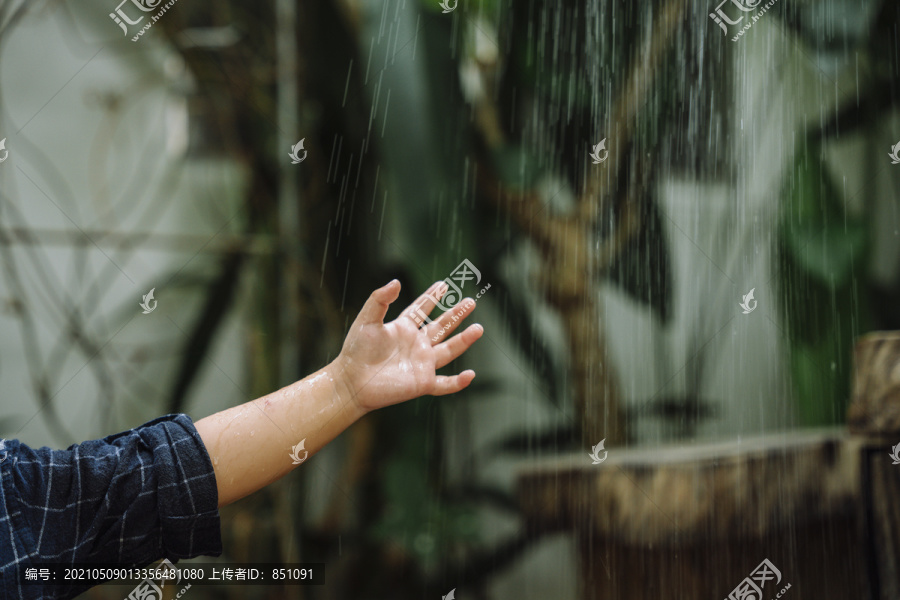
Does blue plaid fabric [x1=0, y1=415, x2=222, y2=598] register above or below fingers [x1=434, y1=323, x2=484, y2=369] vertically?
below

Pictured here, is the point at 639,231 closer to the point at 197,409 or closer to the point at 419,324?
the point at 419,324

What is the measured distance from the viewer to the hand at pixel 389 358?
0.89 m

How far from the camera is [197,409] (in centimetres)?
168

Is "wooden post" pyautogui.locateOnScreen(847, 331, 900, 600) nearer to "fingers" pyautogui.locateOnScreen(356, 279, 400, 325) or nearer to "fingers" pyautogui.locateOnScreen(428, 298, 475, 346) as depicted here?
"fingers" pyautogui.locateOnScreen(428, 298, 475, 346)

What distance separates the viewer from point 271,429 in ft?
2.68

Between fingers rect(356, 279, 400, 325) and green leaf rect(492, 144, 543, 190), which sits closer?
fingers rect(356, 279, 400, 325)

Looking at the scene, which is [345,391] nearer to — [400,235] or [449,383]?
[449,383]

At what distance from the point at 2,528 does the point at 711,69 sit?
2.05m

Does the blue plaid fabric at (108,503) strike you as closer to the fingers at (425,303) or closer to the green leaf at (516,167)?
the fingers at (425,303)

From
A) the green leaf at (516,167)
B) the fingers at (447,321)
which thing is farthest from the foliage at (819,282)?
the fingers at (447,321)

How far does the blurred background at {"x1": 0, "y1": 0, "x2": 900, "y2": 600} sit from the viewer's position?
5.41 ft
